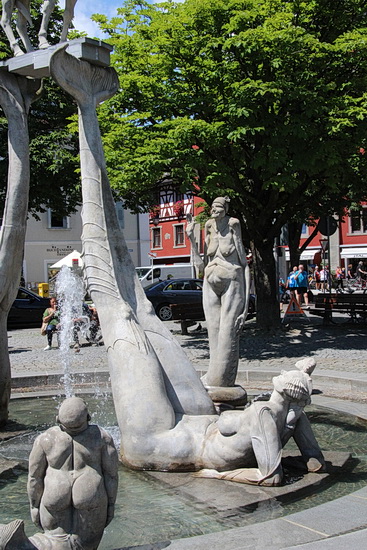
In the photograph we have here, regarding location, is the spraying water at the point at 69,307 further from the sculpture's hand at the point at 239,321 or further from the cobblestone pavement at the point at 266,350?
the sculpture's hand at the point at 239,321

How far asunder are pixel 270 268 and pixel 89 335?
454 centimetres

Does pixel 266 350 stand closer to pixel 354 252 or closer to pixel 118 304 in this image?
pixel 118 304

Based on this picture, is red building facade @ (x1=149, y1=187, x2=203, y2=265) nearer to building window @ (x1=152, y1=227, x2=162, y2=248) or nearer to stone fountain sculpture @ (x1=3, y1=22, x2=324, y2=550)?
building window @ (x1=152, y1=227, x2=162, y2=248)

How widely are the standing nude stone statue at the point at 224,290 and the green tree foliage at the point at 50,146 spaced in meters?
12.6

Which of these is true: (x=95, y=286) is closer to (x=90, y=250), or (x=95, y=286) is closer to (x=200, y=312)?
(x=90, y=250)

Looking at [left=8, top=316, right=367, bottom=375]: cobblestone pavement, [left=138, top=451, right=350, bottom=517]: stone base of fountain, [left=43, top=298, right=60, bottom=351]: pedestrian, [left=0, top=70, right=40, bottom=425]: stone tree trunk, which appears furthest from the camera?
[left=43, top=298, right=60, bottom=351]: pedestrian

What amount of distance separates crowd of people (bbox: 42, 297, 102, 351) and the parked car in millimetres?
6472

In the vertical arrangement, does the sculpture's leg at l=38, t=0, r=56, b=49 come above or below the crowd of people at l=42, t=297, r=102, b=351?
above

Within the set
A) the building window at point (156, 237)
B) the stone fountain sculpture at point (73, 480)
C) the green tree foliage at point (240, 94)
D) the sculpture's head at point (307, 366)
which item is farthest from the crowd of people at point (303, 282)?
the building window at point (156, 237)

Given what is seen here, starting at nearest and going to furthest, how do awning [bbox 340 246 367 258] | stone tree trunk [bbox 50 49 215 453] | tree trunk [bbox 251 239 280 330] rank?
stone tree trunk [bbox 50 49 215 453] < tree trunk [bbox 251 239 280 330] < awning [bbox 340 246 367 258]

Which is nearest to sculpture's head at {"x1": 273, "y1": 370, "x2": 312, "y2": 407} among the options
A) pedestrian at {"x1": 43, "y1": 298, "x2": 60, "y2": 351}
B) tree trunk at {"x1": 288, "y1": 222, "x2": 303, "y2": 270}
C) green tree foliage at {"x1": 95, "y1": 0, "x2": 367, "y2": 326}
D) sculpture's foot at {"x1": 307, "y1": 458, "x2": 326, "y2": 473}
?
sculpture's foot at {"x1": 307, "y1": 458, "x2": 326, "y2": 473}

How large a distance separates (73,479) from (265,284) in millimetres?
12792

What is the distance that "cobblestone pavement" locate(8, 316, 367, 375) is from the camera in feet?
38.0

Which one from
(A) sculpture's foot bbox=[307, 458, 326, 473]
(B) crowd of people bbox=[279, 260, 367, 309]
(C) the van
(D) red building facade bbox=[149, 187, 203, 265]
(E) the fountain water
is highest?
(D) red building facade bbox=[149, 187, 203, 265]
